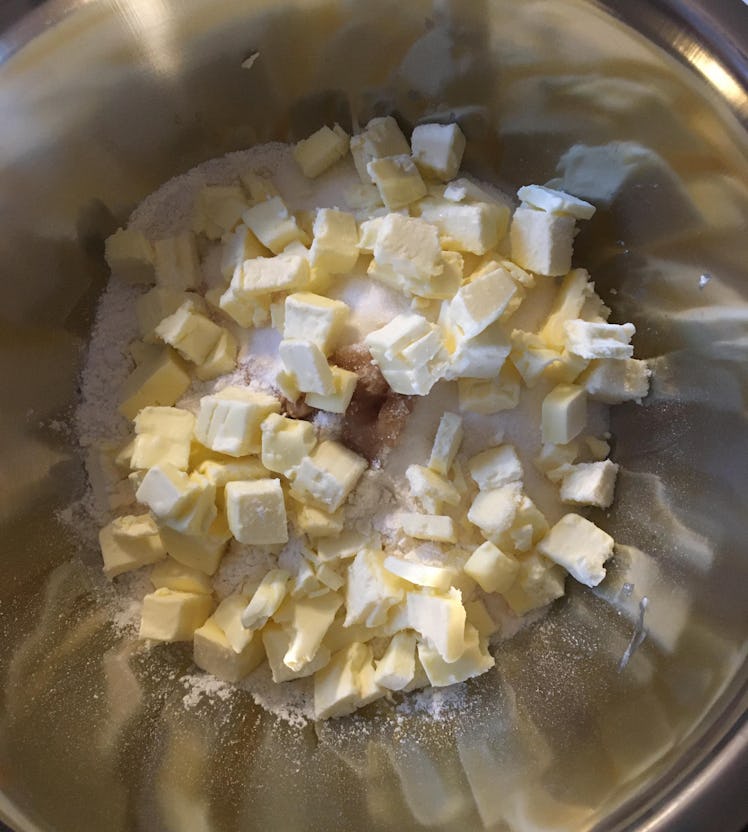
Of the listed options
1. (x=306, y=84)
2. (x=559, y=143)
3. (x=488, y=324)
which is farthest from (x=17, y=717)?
(x=559, y=143)

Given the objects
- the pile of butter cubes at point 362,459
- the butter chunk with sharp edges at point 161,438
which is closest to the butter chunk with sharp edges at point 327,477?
the pile of butter cubes at point 362,459

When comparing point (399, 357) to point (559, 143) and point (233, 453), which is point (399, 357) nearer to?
point (233, 453)

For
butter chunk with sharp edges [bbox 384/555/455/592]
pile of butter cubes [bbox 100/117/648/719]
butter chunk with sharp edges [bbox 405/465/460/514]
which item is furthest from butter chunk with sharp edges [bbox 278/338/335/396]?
butter chunk with sharp edges [bbox 384/555/455/592]

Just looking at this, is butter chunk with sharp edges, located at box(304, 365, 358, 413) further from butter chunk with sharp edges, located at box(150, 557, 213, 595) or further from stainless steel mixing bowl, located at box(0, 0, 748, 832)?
stainless steel mixing bowl, located at box(0, 0, 748, 832)

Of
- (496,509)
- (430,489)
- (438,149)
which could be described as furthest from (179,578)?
(438,149)

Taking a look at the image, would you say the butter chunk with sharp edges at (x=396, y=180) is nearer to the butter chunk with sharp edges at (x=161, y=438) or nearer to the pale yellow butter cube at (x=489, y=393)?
the pale yellow butter cube at (x=489, y=393)

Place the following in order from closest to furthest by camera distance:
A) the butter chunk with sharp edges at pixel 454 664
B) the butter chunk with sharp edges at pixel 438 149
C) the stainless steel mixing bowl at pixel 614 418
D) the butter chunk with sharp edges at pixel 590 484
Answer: the stainless steel mixing bowl at pixel 614 418, the butter chunk with sharp edges at pixel 454 664, the butter chunk with sharp edges at pixel 590 484, the butter chunk with sharp edges at pixel 438 149
